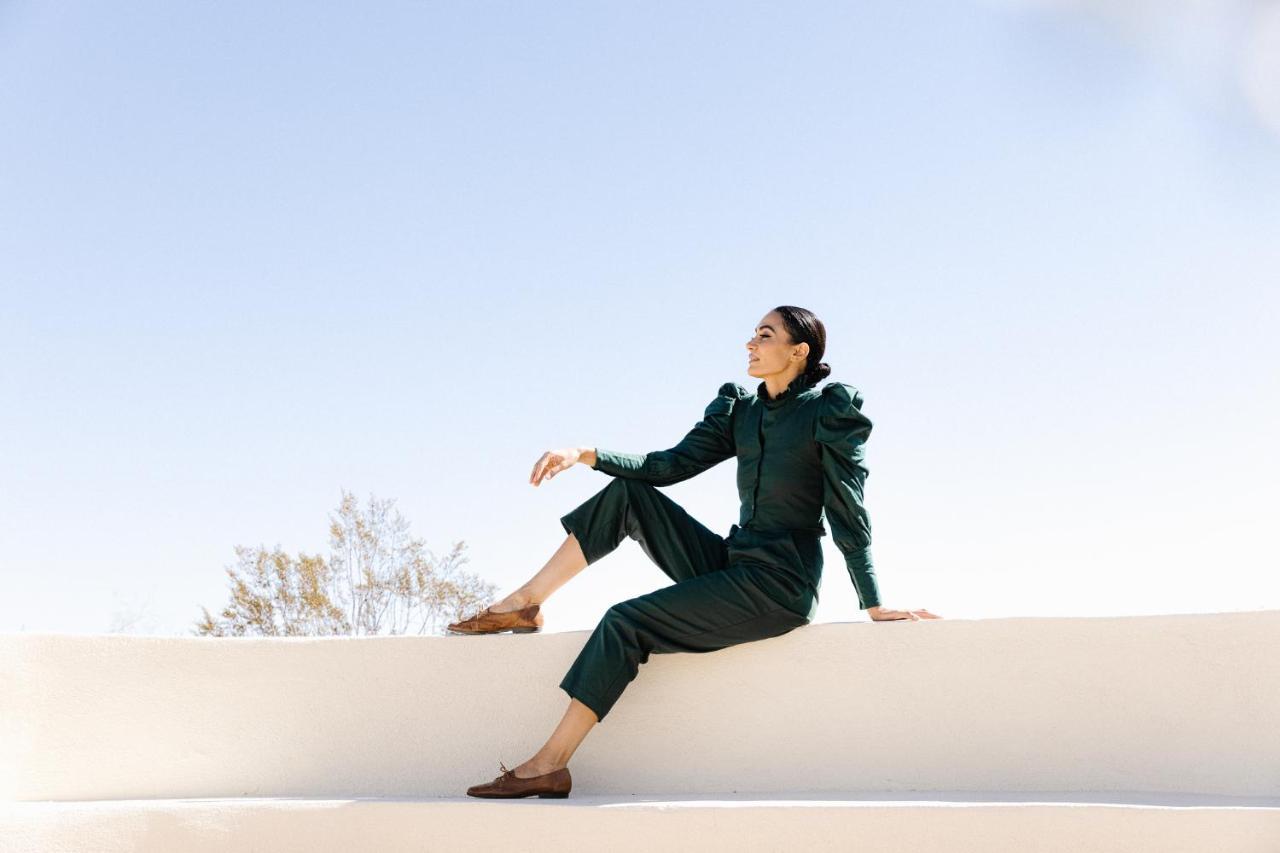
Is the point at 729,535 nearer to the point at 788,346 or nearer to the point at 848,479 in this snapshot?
the point at 848,479

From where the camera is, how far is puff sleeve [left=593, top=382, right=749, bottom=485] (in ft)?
11.0

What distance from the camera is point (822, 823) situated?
2713mm

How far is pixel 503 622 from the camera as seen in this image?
324cm

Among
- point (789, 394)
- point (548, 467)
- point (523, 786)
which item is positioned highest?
point (789, 394)

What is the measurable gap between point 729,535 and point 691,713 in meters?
0.54

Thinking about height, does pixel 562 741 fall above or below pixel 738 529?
below

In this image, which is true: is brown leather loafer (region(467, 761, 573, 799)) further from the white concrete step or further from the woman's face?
the woman's face

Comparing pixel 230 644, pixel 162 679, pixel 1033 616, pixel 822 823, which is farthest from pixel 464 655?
pixel 1033 616

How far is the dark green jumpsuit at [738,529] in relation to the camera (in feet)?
9.89

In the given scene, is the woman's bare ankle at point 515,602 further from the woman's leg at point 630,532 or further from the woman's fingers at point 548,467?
the woman's fingers at point 548,467

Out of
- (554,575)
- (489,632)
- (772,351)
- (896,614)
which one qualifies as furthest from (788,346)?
(489,632)

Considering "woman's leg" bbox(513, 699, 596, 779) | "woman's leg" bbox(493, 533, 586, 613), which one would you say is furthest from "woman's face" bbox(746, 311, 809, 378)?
"woman's leg" bbox(513, 699, 596, 779)

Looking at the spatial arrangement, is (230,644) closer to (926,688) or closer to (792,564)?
(792,564)

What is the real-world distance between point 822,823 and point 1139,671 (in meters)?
1.00
